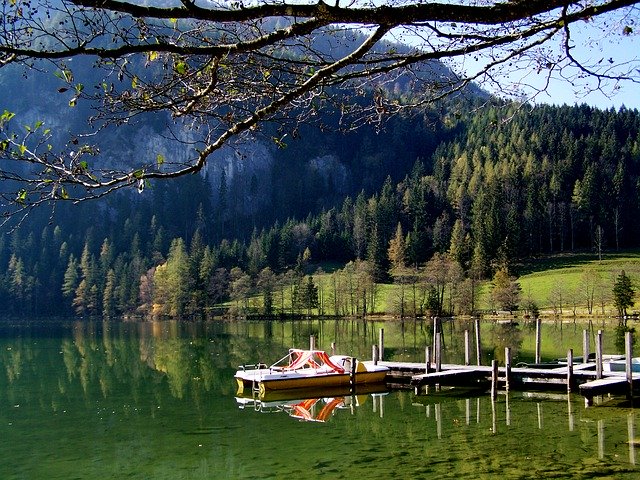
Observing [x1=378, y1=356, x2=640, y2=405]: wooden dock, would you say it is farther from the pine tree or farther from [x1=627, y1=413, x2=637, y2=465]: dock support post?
the pine tree

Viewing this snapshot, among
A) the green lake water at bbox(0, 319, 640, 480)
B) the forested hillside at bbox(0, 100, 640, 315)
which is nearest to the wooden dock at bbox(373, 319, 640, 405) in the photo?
the green lake water at bbox(0, 319, 640, 480)

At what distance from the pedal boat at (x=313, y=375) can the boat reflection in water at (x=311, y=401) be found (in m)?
0.34

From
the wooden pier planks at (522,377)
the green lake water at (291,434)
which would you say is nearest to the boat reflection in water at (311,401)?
the green lake water at (291,434)

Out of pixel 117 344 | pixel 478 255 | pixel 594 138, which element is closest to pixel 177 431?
pixel 117 344

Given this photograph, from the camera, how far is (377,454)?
60.4 feet

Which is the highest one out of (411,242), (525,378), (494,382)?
(411,242)

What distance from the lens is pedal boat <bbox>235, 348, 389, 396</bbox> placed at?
31234mm

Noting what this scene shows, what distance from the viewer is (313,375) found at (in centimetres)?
3184

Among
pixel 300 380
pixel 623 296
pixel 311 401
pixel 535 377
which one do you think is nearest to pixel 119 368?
pixel 300 380

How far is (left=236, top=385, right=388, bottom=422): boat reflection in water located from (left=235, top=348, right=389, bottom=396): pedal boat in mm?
345

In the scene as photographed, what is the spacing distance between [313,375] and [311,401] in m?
3.20

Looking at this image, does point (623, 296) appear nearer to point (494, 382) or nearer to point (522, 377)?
point (522, 377)

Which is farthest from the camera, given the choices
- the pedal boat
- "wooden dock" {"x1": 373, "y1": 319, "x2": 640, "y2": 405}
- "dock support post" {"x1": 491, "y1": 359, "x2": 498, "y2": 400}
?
the pedal boat

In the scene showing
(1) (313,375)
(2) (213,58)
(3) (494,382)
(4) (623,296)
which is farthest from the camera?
(4) (623,296)
